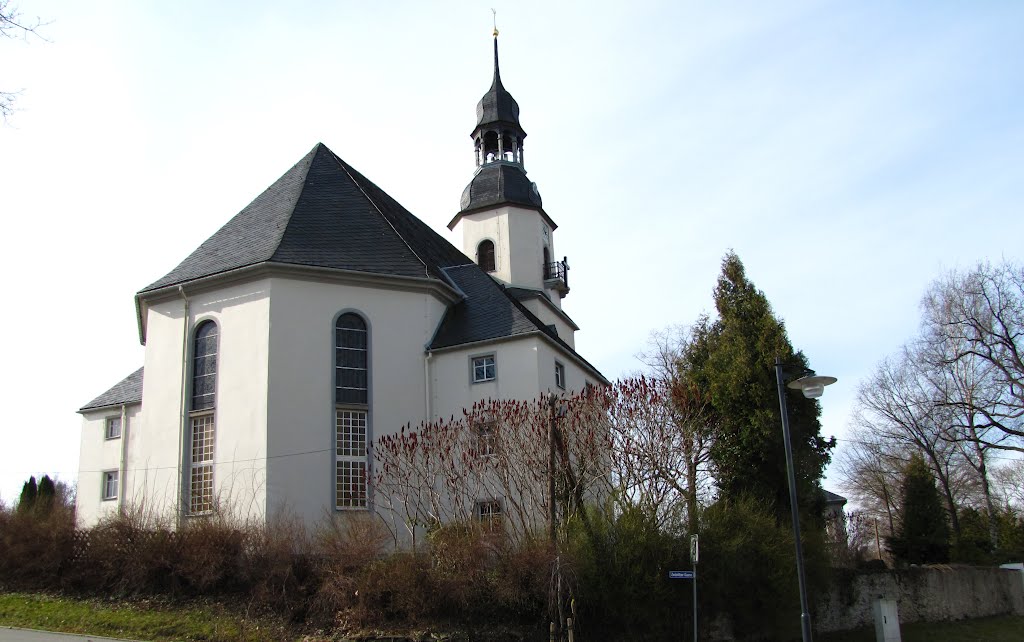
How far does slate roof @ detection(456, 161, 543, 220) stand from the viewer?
109 ft

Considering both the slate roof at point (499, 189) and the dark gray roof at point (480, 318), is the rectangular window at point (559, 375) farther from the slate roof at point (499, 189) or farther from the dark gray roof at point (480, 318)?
the slate roof at point (499, 189)

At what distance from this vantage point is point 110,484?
28500 millimetres

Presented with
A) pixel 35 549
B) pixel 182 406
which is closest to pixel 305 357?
pixel 182 406

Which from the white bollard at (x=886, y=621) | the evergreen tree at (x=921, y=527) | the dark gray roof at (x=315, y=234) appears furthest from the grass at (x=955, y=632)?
the dark gray roof at (x=315, y=234)

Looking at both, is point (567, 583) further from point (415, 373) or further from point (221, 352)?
point (221, 352)

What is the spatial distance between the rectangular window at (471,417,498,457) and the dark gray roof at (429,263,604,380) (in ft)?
12.8

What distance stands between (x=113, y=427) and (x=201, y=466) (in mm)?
10801

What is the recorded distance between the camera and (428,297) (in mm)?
23453

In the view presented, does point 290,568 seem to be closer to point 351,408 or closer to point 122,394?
point 351,408

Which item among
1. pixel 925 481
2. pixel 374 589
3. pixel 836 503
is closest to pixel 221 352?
pixel 374 589

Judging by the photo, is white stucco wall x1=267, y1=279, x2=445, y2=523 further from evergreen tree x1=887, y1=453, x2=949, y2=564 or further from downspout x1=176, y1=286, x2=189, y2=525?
evergreen tree x1=887, y1=453, x2=949, y2=564

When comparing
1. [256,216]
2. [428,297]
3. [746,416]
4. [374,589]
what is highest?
[256,216]

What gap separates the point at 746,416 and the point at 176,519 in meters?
12.7

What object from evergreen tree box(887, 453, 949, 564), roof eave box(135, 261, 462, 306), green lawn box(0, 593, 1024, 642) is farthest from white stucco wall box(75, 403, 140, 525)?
evergreen tree box(887, 453, 949, 564)
